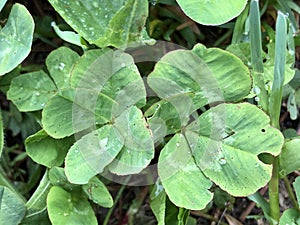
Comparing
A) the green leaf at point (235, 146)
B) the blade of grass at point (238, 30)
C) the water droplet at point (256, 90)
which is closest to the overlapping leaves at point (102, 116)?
the green leaf at point (235, 146)

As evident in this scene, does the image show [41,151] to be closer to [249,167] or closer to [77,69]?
[77,69]

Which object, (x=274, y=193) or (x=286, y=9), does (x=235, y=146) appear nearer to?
(x=274, y=193)

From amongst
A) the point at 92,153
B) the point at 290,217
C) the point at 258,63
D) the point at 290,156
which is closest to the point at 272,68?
the point at 258,63

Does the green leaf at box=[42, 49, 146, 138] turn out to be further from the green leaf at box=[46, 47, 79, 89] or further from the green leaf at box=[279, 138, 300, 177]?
the green leaf at box=[279, 138, 300, 177]

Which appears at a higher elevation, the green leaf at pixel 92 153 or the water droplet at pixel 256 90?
the green leaf at pixel 92 153

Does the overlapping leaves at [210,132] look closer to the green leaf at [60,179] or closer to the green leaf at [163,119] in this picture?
the green leaf at [163,119]

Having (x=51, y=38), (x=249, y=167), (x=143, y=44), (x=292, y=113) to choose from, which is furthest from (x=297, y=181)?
(x=51, y=38)
